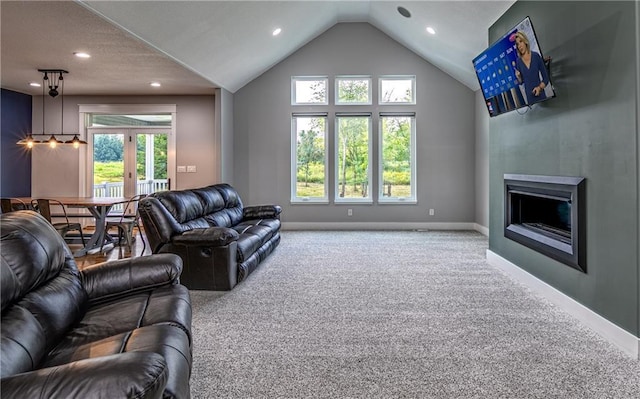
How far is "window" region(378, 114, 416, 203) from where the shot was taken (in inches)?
295

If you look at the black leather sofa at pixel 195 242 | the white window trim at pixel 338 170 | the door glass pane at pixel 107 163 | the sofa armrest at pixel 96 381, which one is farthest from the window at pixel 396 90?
the sofa armrest at pixel 96 381

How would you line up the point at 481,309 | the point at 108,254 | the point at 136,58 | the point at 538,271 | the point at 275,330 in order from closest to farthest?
the point at 275,330 < the point at 481,309 < the point at 538,271 < the point at 136,58 < the point at 108,254

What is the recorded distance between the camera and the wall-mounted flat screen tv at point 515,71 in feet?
10.2

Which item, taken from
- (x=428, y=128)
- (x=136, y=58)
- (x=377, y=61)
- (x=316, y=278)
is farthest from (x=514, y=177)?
(x=136, y=58)

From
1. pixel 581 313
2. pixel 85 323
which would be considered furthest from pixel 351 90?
pixel 85 323

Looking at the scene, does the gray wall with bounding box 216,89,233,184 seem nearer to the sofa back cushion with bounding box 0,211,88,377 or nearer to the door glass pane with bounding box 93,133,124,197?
the door glass pane with bounding box 93,133,124,197

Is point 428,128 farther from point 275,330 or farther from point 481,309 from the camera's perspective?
point 275,330

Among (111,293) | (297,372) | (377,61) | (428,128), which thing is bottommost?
(297,372)

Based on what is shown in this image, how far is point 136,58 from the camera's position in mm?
4879

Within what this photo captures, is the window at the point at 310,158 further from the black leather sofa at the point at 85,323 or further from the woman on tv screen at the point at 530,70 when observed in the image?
the black leather sofa at the point at 85,323

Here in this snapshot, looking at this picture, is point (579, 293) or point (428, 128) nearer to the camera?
point (579, 293)

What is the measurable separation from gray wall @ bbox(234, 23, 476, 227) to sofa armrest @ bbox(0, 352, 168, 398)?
655 centimetres

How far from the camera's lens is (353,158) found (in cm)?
758

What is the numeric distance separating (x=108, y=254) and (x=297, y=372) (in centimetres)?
426
